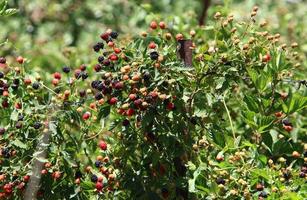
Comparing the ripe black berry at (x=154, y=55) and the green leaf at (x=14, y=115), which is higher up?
the ripe black berry at (x=154, y=55)

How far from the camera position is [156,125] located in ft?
9.81

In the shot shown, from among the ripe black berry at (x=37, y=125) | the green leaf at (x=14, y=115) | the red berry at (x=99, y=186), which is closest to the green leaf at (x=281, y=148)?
the red berry at (x=99, y=186)

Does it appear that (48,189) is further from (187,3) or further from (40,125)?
(187,3)

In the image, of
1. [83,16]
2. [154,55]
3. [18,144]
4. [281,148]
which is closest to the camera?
[154,55]

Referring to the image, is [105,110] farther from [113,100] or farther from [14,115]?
[14,115]

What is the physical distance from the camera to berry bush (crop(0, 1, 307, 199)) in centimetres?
290

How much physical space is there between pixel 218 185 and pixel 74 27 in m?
6.05

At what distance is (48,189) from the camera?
10.3 feet

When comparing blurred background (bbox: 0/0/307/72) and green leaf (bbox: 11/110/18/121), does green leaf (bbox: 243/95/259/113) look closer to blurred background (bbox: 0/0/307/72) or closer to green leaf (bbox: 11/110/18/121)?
green leaf (bbox: 11/110/18/121)

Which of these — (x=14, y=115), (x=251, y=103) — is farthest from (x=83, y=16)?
(x=251, y=103)

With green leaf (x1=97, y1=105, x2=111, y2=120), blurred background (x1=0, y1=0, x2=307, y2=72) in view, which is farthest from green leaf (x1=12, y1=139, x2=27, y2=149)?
blurred background (x1=0, y1=0, x2=307, y2=72)

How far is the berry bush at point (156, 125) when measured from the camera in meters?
2.90

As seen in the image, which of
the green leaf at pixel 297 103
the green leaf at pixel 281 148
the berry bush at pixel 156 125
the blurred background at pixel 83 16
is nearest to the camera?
the berry bush at pixel 156 125

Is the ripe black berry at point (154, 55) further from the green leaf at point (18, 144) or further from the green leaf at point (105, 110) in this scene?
the green leaf at point (18, 144)
